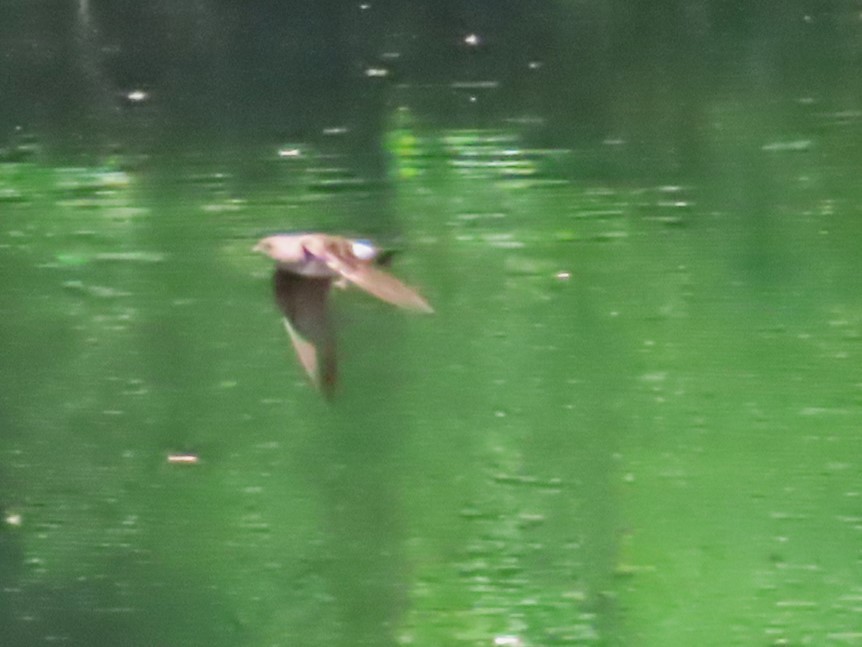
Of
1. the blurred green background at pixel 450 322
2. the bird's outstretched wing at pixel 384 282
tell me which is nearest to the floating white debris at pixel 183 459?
the blurred green background at pixel 450 322

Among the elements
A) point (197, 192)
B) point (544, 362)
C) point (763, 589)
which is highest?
point (197, 192)

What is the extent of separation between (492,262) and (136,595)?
308 mm

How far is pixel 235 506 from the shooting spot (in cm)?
58

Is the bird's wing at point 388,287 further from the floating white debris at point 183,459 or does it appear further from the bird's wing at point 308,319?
the floating white debris at point 183,459

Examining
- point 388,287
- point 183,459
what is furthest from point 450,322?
point 183,459

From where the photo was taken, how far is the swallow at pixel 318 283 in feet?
1.85

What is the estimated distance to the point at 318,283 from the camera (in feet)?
1.86

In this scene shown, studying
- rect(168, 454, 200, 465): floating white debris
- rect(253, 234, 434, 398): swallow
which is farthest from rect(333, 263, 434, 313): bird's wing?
Answer: rect(168, 454, 200, 465): floating white debris

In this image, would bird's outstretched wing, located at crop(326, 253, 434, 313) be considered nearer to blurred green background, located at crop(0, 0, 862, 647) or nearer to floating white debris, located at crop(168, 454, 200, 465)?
blurred green background, located at crop(0, 0, 862, 647)

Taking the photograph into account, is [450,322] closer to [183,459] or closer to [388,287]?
[388,287]

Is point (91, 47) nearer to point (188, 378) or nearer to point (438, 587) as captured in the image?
point (188, 378)

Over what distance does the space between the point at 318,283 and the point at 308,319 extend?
0.02 meters

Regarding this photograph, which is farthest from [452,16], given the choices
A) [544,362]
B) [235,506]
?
[235,506]

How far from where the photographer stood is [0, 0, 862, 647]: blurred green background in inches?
21.5
